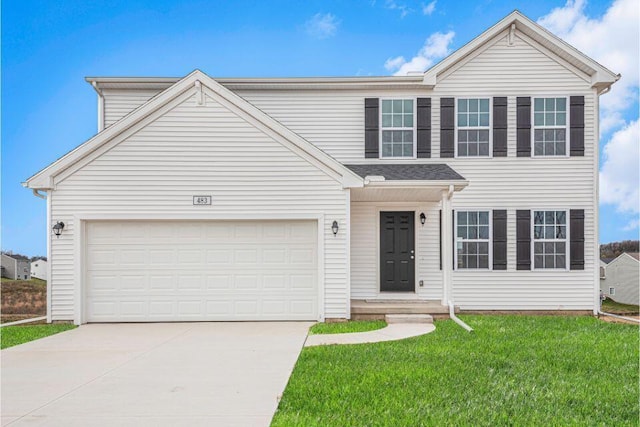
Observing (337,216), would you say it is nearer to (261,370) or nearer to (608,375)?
(261,370)

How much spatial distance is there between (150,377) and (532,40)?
11424 millimetres

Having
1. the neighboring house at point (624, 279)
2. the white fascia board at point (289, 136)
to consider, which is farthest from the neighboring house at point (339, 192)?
the neighboring house at point (624, 279)

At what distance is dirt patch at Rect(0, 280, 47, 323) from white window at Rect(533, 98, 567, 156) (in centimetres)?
1326

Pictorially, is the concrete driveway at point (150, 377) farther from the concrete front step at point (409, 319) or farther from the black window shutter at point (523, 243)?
the black window shutter at point (523, 243)

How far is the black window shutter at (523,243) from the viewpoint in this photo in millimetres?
10805

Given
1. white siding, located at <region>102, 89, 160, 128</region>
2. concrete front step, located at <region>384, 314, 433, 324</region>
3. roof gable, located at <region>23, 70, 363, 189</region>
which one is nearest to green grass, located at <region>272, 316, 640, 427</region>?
concrete front step, located at <region>384, 314, 433, 324</region>

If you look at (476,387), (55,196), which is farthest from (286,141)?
(476,387)

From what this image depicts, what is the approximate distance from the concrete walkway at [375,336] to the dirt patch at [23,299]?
25.5 feet

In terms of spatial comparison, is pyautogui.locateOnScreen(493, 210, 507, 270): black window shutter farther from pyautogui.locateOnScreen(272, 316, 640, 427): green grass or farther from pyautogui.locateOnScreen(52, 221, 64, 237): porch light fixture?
pyautogui.locateOnScreen(52, 221, 64, 237): porch light fixture

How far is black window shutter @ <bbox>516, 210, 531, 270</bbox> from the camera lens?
1080 centimetres

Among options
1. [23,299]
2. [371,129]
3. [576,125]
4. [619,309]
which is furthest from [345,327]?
[619,309]

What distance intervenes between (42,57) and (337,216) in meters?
10.3

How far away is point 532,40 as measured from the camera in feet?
36.3

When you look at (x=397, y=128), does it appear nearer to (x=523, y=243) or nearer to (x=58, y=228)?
(x=523, y=243)
